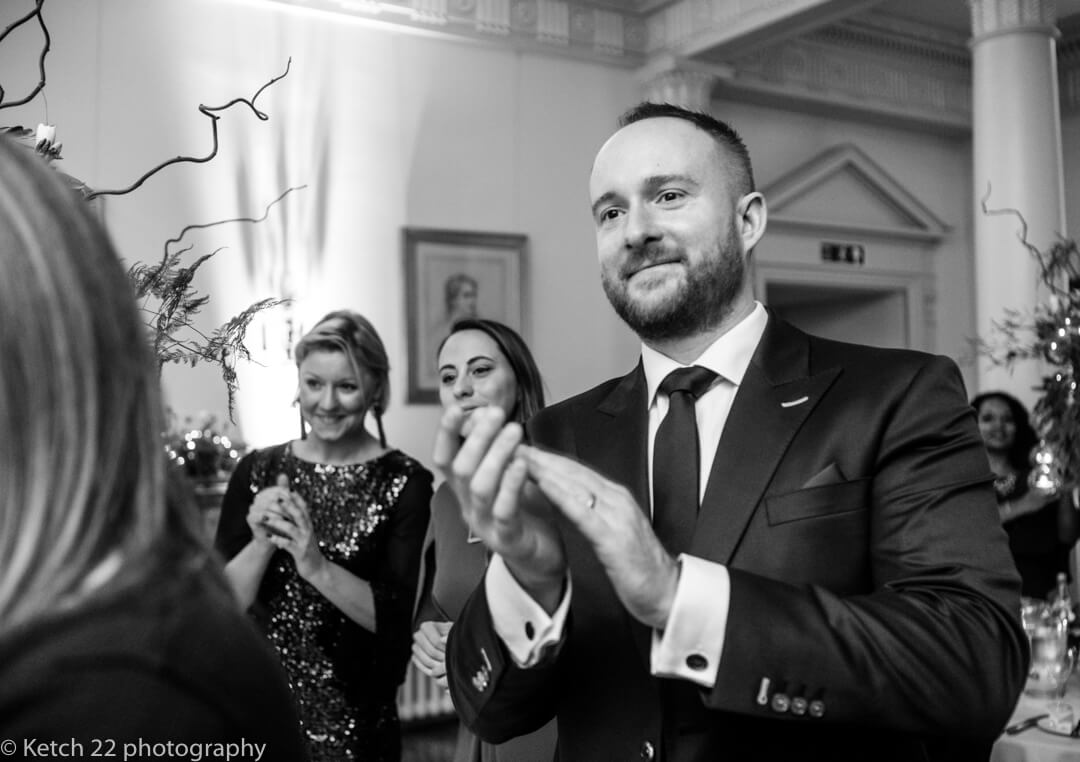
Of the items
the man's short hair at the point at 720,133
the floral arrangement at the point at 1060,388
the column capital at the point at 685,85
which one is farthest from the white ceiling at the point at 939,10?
the man's short hair at the point at 720,133

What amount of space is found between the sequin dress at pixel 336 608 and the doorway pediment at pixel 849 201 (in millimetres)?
4959

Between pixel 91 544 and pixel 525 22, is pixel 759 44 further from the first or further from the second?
pixel 91 544

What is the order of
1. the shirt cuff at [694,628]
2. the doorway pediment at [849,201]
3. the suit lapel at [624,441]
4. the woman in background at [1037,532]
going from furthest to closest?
the doorway pediment at [849,201] → the woman in background at [1037,532] → the suit lapel at [624,441] → the shirt cuff at [694,628]

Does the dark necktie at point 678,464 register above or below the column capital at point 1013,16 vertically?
below

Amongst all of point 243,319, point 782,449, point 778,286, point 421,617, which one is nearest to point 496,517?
point 782,449

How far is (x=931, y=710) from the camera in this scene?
1.19 metres

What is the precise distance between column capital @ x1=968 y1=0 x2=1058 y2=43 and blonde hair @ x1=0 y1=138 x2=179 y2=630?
5.88 m

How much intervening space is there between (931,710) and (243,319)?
44.3 inches

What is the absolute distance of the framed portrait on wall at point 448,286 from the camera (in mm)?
6109

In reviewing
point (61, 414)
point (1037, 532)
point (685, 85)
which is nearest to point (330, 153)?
point (685, 85)

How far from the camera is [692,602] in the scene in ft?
3.73

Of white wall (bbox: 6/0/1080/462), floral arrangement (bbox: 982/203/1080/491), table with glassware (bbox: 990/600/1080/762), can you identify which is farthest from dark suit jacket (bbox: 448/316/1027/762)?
white wall (bbox: 6/0/1080/462)

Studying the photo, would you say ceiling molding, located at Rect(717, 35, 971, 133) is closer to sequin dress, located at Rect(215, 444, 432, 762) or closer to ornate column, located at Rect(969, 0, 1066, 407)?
ornate column, located at Rect(969, 0, 1066, 407)

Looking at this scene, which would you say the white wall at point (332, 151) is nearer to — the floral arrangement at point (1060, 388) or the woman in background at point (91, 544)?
the floral arrangement at point (1060, 388)
